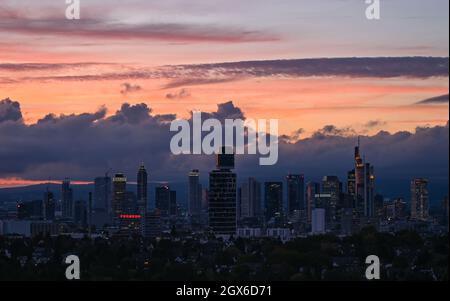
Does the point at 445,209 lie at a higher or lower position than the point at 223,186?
lower

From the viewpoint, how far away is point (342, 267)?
9794 cm

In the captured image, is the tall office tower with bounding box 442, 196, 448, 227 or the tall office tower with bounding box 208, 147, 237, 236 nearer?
the tall office tower with bounding box 442, 196, 448, 227

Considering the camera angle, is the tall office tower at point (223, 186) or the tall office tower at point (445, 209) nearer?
the tall office tower at point (445, 209)

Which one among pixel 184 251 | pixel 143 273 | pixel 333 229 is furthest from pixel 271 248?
pixel 333 229

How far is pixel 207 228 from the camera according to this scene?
199750mm

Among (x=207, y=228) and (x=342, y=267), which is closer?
(x=342, y=267)

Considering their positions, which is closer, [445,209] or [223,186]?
[445,209]

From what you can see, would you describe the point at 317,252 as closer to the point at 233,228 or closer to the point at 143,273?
the point at 143,273

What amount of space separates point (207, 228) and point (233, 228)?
952 cm
